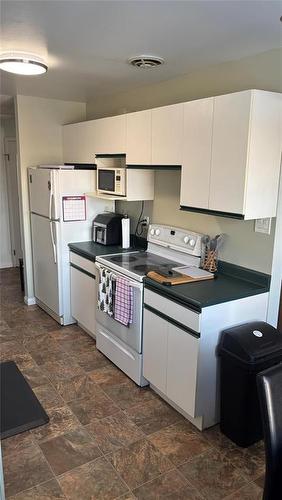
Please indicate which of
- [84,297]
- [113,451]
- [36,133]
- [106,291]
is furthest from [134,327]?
[36,133]

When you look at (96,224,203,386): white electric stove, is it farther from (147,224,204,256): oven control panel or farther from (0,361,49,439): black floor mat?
(0,361,49,439): black floor mat

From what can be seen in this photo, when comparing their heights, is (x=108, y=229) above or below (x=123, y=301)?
above

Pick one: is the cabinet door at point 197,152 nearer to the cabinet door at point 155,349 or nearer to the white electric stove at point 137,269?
the white electric stove at point 137,269

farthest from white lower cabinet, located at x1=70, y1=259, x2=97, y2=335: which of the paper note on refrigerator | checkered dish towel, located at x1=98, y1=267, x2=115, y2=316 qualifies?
the paper note on refrigerator

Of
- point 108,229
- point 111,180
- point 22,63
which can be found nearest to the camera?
point 22,63

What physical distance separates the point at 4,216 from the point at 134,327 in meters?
3.90

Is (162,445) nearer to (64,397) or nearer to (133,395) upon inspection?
(133,395)

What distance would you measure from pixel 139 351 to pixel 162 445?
2.22 ft

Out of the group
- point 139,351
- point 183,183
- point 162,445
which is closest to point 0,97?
point 183,183

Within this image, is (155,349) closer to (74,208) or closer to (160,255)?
(160,255)

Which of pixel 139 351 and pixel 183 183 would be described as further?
pixel 139 351

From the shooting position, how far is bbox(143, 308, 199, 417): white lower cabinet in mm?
2311

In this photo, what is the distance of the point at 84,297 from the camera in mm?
3596

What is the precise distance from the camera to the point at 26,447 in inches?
89.4
